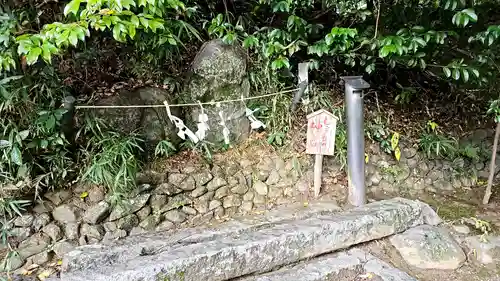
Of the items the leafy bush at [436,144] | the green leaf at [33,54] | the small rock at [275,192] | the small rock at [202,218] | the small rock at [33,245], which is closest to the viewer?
the green leaf at [33,54]

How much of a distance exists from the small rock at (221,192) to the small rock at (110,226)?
0.86m

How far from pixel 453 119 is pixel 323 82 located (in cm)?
155

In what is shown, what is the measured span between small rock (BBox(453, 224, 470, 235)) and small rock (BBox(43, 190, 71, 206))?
3.17 meters

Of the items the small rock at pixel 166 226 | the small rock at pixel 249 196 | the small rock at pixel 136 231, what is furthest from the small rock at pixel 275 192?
the small rock at pixel 136 231

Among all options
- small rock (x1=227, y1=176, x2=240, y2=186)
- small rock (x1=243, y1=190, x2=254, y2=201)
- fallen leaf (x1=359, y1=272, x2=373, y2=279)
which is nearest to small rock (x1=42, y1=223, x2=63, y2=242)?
small rock (x1=227, y1=176, x2=240, y2=186)

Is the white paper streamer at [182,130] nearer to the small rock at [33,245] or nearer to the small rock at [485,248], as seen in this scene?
the small rock at [33,245]

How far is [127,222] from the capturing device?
3.04 metres

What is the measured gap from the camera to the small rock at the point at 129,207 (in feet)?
9.94

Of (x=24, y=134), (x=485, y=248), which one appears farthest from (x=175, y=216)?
(x=485, y=248)

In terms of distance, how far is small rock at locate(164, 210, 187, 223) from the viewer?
318cm

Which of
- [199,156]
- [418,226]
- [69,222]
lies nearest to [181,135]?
[199,156]

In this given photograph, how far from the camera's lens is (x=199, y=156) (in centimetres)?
355

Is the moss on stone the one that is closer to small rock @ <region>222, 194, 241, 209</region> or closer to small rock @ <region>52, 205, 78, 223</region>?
small rock @ <region>222, 194, 241, 209</region>

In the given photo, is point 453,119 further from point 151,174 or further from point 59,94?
point 59,94
